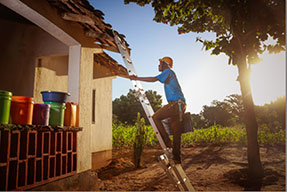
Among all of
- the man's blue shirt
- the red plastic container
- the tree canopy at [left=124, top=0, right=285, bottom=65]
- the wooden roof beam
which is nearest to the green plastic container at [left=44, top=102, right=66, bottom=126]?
the red plastic container

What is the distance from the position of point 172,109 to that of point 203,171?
527cm

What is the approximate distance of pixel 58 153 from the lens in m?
4.09

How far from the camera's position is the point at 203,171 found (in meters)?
7.92

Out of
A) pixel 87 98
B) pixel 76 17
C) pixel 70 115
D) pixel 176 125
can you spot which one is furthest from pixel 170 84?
pixel 76 17

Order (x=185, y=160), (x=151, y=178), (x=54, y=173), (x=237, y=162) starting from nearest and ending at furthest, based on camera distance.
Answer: (x=54, y=173)
(x=151, y=178)
(x=237, y=162)
(x=185, y=160)

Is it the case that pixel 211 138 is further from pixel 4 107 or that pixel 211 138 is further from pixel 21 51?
pixel 4 107

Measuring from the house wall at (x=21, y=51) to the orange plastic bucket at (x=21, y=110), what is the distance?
7.96 feet

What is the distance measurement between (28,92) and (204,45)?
5.83 meters

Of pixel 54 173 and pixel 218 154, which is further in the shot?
pixel 218 154

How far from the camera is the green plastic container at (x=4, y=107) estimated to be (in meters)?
2.91

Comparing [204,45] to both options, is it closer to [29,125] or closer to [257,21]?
[257,21]

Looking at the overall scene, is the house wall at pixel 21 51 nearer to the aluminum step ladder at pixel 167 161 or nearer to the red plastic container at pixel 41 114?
the red plastic container at pixel 41 114

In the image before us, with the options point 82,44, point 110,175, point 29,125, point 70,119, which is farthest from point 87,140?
point 110,175

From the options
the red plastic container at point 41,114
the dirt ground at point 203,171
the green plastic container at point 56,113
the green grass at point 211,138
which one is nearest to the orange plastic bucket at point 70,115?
the green plastic container at point 56,113
